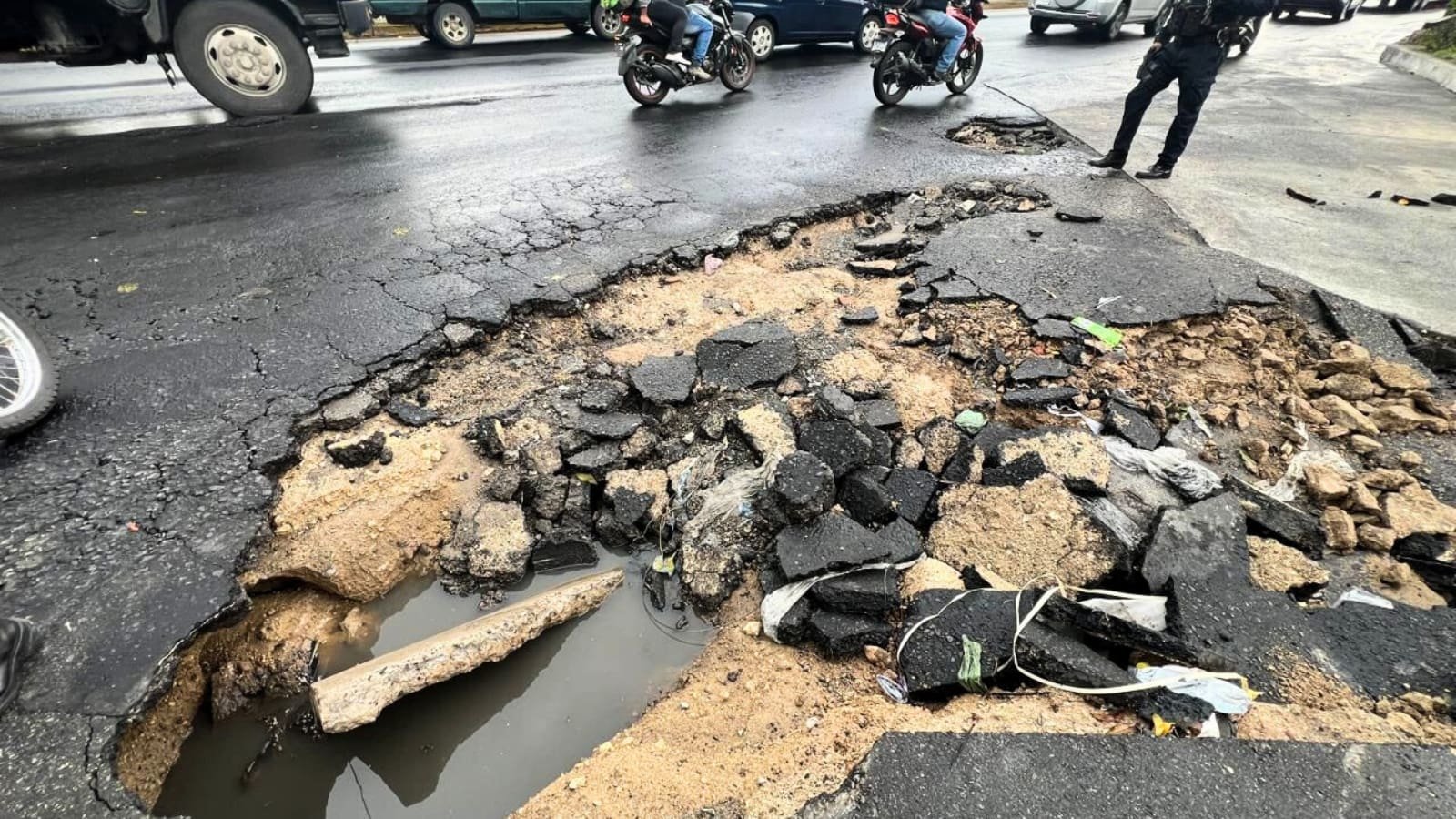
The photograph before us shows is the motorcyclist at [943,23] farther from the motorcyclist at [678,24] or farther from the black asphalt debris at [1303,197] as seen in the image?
the black asphalt debris at [1303,197]

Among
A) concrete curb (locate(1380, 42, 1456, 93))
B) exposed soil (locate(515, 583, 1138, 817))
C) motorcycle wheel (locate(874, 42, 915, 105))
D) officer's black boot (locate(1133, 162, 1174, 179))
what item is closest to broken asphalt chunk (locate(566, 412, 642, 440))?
exposed soil (locate(515, 583, 1138, 817))

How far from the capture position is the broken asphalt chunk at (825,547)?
2.35m

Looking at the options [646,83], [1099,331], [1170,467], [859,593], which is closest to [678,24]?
[646,83]

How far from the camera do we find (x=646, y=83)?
24.5ft

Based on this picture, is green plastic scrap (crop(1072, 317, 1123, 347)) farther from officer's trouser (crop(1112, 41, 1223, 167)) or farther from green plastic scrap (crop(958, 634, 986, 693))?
officer's trouser (crop(1112, 41, 1223, 167))

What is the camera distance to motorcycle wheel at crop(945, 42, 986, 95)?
26.7 ft

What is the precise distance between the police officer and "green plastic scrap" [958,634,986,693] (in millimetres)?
5117

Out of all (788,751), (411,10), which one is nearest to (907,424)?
(788,751)

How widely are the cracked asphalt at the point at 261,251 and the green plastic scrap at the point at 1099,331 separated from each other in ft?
1.85

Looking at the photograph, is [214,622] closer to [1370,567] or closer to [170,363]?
[170,363]

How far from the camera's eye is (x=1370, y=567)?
2445mm

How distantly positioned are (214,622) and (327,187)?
4043mm

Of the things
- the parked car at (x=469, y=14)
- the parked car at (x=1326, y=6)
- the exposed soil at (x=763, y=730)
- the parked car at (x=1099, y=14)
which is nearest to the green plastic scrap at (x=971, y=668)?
the exposed soil at (x=763, y=730)

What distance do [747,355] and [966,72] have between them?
6939mm
